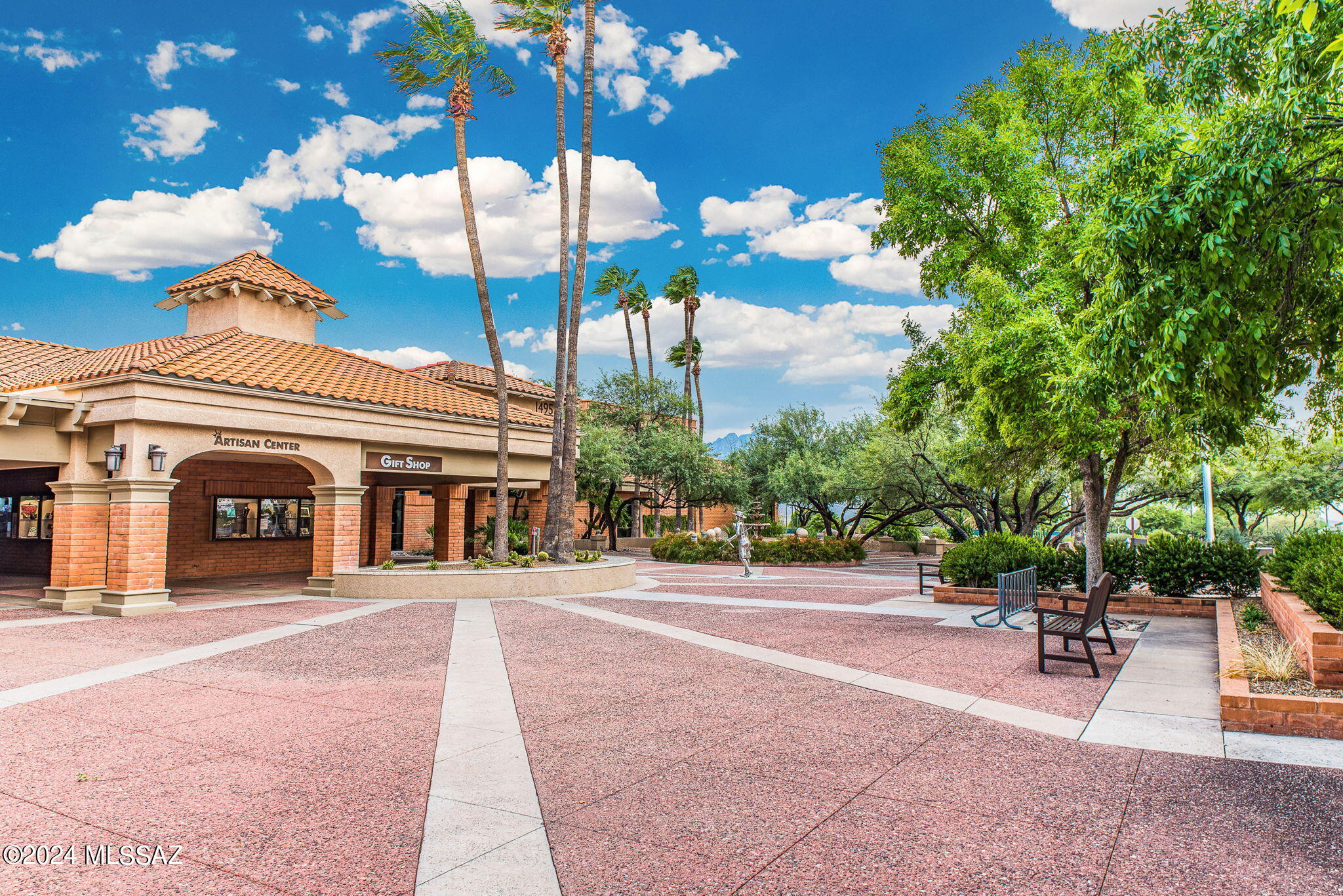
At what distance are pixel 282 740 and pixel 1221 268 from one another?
8.66 m

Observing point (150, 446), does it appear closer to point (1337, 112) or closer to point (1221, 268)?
point (1221, 268)

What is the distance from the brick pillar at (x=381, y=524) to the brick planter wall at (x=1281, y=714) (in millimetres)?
22397

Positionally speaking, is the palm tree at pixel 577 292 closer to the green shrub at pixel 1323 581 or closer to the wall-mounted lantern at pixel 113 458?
the wall-mounted lantern at pixel 113 458

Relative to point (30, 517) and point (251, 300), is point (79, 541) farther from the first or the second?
point (30, 517)

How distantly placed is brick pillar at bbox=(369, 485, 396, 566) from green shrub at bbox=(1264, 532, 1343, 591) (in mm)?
21805

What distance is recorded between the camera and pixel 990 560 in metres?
15.1

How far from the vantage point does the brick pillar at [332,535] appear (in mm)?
17062

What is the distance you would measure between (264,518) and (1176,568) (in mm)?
22609

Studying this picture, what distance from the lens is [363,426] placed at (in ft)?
58.1

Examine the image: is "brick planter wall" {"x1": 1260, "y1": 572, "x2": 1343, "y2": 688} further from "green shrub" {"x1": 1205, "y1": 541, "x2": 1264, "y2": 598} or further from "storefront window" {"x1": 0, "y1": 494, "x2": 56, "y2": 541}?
"storefront window" {"x1": 0, "y1": 494, "x2": 56, "y2": 541}

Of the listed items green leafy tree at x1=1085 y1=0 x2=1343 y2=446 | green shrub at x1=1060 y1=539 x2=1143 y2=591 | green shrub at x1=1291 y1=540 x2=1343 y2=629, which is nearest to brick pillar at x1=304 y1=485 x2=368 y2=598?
green shrub at x1=1060 y1=539 x2=1143 y2=591

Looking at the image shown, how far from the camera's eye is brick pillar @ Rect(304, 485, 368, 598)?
17.1 metres

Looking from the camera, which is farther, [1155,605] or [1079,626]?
[1155,605]

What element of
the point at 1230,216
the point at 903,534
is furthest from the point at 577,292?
the point at 903,534
